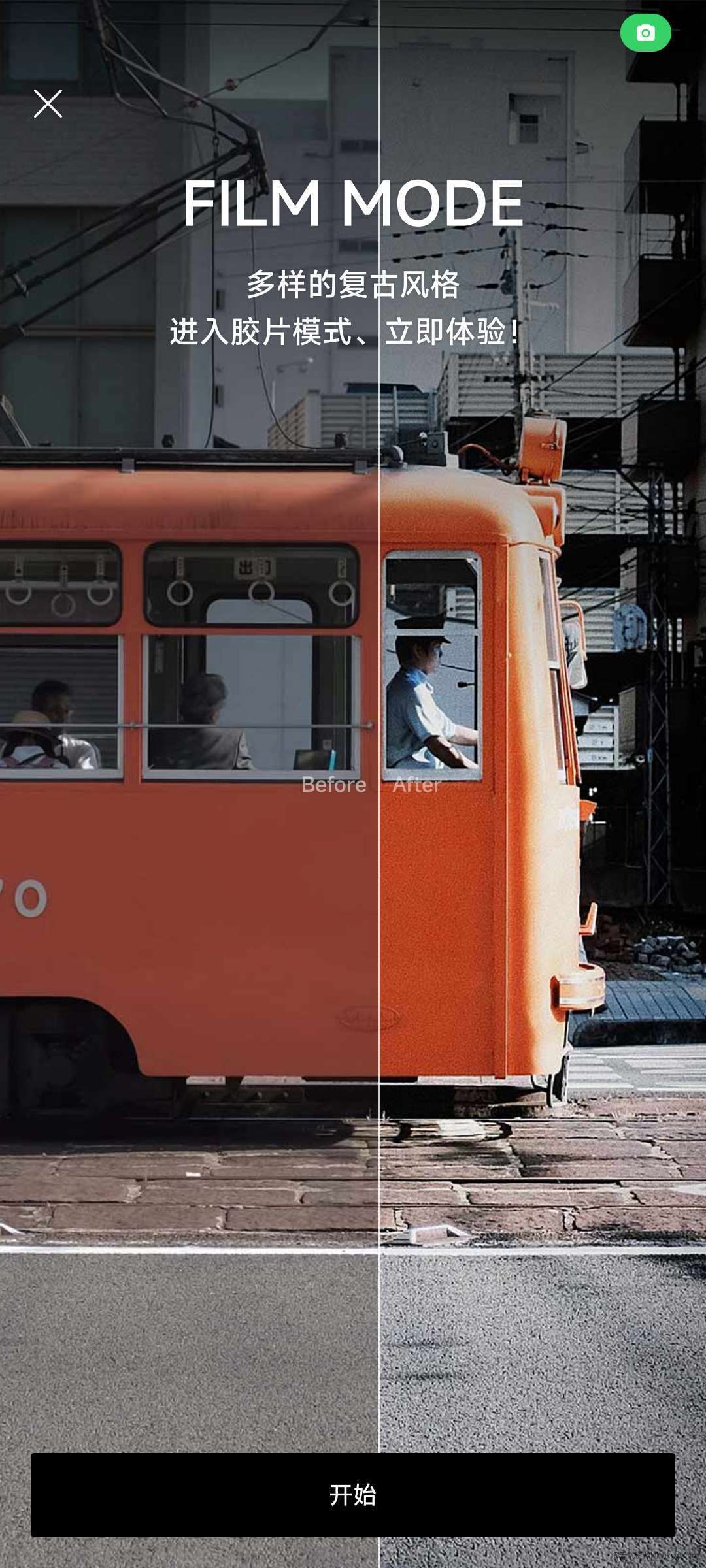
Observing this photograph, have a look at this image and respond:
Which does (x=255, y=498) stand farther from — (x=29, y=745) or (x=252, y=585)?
(x=29, y=745)

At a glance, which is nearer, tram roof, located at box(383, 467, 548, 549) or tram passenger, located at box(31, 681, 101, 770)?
tram passenger, located at box(31, 681, 101, 770)

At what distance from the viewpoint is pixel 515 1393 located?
4.56 metres

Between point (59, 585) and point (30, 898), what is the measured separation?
1.38 metres

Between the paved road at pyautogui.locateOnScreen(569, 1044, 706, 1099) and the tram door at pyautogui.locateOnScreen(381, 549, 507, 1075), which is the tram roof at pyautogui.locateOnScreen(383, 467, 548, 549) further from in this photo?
the paved road at pyautogui.locateOnScreen(569, 1044, 706, 1099)

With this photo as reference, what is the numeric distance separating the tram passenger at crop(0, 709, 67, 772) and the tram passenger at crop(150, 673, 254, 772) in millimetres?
441

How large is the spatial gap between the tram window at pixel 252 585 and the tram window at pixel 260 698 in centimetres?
10

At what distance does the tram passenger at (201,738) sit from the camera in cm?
815

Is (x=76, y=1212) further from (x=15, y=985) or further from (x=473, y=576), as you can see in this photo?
(x=473, y=576)

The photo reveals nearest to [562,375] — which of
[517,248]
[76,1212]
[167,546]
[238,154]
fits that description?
[517,248]

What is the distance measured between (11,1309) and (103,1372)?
0.77 meters

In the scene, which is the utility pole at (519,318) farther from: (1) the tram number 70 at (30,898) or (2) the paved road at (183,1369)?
(2) the paved road at (183,1369)

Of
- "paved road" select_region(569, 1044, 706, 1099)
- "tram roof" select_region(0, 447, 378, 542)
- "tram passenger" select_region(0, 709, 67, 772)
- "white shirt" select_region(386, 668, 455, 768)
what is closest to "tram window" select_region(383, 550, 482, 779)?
"white shirt" select_region(386, 668, 455, 768)

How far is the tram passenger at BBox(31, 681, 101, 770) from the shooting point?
8.15 metres

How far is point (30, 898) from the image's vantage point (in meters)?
8.20
